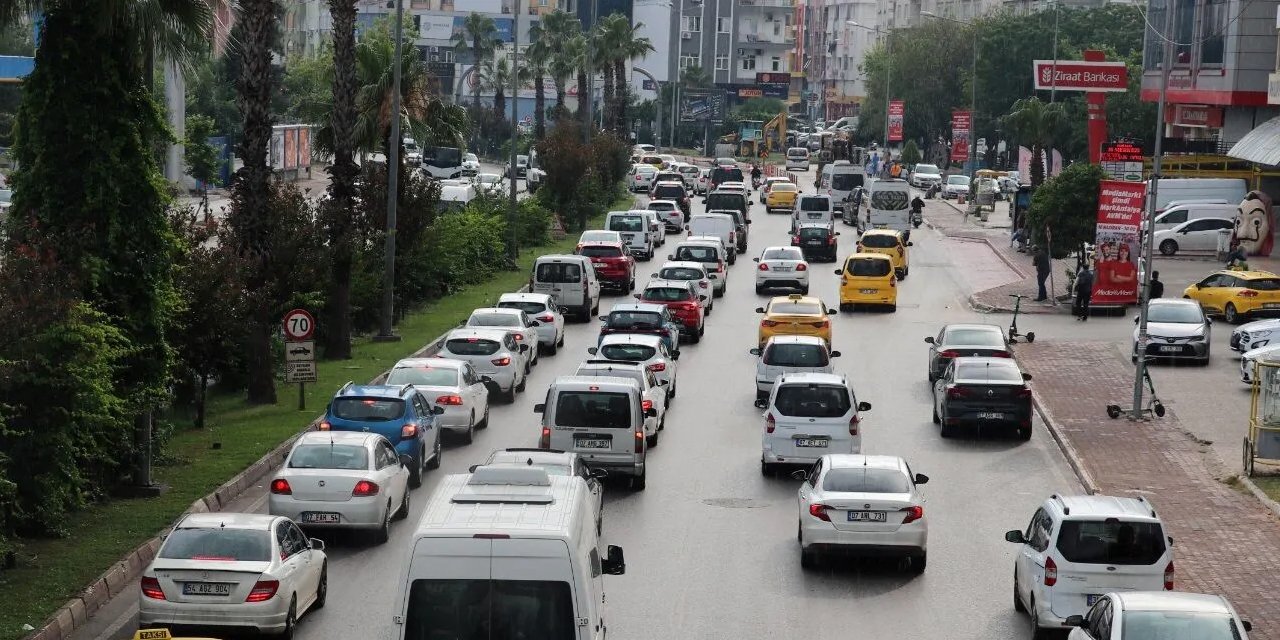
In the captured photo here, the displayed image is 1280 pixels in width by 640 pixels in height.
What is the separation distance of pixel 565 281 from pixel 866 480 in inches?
982

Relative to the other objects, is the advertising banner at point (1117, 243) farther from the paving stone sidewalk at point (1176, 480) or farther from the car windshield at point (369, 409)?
the car windshield at point (369, 409)

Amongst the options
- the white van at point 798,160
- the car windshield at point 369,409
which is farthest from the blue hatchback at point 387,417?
the white van at point 798,160

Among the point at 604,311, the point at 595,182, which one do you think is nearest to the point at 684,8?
the point at 595,182

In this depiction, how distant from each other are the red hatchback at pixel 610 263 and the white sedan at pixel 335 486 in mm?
29271

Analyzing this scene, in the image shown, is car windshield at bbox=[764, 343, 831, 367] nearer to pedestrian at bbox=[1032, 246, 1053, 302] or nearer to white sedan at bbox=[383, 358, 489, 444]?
white sedan at bbox=[383, 358, 489, 444]

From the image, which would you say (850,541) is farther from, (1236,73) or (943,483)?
(1236,73)

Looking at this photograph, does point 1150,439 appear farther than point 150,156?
Yes

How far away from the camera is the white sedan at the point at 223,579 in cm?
1614

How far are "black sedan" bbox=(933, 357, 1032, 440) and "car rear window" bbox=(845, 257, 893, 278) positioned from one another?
58.7 ft

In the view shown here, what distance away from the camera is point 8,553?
18.5m

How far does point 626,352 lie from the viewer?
31469 mm

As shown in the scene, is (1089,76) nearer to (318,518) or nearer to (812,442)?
(812,442)

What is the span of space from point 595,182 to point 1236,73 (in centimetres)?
2683

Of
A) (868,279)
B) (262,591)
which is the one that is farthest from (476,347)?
(868,279)
